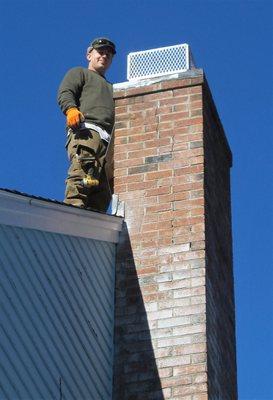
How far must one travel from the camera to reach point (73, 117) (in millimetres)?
11688

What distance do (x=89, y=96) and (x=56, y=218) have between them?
2.20m

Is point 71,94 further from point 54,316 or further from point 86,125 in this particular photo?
point 54,316

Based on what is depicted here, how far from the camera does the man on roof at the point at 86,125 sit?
A: 1153 cm

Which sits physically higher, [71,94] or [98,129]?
[71,94]

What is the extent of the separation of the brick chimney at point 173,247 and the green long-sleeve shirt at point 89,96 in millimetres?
370

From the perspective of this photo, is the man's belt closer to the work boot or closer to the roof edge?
the work boot

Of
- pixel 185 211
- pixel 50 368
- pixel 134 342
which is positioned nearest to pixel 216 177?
pixel 185 211

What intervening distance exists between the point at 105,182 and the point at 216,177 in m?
1.08

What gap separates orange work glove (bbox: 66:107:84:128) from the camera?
11.7 meters

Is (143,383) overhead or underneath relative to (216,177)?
underneath

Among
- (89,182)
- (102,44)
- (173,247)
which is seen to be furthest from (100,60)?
(173,247)

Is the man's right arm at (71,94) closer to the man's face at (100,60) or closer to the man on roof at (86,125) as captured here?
the man on roof at (86,125)

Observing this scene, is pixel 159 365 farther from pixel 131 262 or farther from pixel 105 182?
pixel 105 182

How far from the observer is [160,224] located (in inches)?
424
